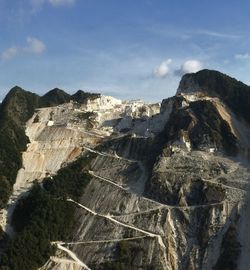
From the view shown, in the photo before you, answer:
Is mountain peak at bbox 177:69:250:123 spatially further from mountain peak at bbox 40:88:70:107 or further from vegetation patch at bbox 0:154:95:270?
mountain peak at bbox 40:88:70:107

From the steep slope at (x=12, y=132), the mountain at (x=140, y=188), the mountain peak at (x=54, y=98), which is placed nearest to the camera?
the mountain at (x=140, y=188)

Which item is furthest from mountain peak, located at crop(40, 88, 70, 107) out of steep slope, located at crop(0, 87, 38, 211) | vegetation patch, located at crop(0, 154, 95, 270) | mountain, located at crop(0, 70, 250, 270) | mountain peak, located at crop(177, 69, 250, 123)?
vegetation patch, located at crop(0, 154, 95, 270)

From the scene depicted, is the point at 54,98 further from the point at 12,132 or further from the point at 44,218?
the point at 44,218

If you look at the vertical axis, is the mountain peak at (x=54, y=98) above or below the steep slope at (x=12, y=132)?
above

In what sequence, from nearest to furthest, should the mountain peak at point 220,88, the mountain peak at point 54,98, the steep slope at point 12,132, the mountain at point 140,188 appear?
the mountain at point 140,188 → the steep slope at point 12,132 → the mountain peak at point 220,88 → the mountain peak at point 54,98

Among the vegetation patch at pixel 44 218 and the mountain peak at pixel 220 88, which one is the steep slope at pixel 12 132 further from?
the mountain peak at pixel 220 88

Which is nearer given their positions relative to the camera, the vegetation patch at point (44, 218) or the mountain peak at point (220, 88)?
the vegetation patch at point (44, 218)

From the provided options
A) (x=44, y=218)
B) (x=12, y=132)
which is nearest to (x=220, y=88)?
(x=12, y=132)

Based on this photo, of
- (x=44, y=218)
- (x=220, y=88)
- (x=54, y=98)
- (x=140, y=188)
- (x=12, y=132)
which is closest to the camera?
(x=44, y=218)

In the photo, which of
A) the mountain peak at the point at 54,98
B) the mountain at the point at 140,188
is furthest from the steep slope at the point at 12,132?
the mountain peak at the point at 54,98
